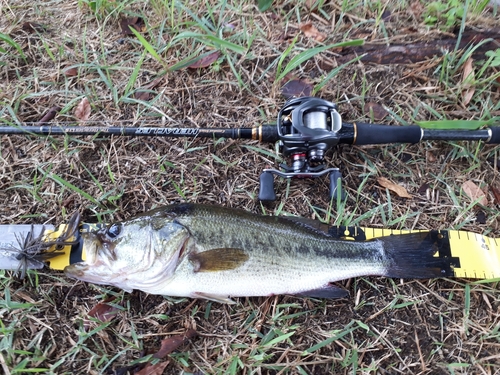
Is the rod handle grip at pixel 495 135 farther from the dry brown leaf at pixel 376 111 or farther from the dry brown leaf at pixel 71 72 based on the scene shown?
the dry brown leaf at pixel 71 72

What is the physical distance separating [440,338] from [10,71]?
4.86m

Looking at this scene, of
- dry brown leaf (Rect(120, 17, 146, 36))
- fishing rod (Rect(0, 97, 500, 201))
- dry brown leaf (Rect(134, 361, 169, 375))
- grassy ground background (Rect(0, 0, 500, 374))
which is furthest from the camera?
dry brown leaf (Rect(120, 17, 146, 36))

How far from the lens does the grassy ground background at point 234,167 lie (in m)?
2.84

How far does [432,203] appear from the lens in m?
3.29

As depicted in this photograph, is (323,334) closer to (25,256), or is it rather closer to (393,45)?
(25,256)

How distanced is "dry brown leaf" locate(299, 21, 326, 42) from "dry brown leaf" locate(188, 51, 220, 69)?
101cm

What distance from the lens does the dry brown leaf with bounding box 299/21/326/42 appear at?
12.5ft

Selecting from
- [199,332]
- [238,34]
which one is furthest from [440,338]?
[238,34]

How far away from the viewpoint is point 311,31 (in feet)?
12.6

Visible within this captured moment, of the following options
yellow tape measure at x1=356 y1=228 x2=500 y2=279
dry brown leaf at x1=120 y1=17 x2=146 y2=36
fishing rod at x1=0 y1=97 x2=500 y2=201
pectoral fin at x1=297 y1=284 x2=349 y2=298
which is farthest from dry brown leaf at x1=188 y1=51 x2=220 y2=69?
pectoral fin at x1=297 y1=284 x2=349 y2=298

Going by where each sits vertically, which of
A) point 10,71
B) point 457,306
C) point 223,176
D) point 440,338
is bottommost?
point 440,338

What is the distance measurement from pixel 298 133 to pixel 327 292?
52.6 inches

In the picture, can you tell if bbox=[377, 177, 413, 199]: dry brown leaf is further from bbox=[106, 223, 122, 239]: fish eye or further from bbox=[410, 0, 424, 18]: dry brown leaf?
bbox=[106, 223, 122, 239]: fish eye

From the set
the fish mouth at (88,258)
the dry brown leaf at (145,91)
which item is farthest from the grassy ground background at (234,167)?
the fish mouth at (88,258)
